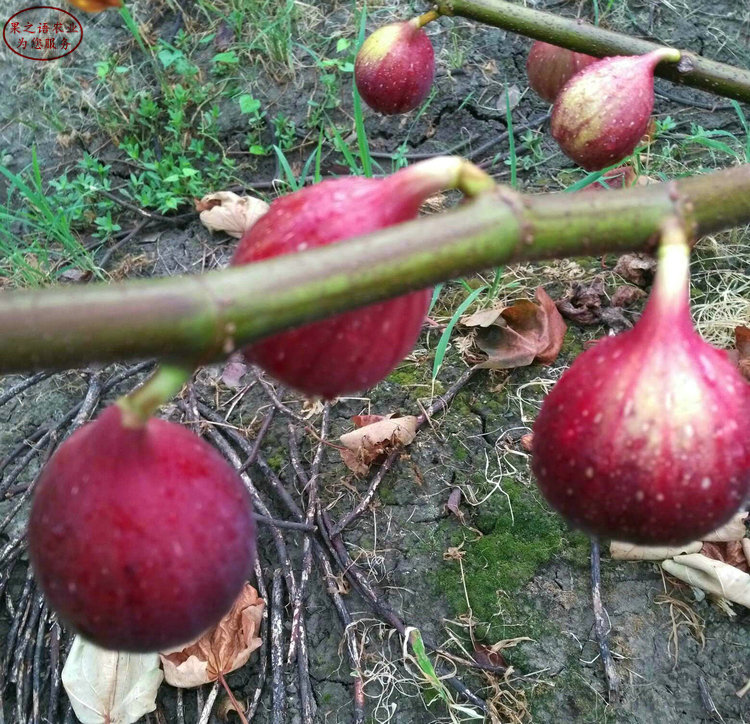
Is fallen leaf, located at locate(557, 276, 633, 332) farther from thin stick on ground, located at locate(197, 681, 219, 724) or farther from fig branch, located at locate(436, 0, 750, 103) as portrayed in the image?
thin stick on ground, located at locate(197, 681, 219, 724)

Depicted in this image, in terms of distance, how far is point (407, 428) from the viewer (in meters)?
1.82

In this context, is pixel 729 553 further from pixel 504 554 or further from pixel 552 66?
pixel 552 66

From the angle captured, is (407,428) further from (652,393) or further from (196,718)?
(652,393)

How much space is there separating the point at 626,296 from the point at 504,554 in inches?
32.3

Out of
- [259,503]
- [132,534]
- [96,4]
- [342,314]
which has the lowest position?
[259,503]

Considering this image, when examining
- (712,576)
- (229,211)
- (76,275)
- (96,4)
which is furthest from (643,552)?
(76,275)

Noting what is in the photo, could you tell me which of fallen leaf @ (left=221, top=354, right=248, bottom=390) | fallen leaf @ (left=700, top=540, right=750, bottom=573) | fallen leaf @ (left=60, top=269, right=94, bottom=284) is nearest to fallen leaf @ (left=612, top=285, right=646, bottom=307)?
fallen leaf @ (left=700, top=540, right=750, bottom=573)

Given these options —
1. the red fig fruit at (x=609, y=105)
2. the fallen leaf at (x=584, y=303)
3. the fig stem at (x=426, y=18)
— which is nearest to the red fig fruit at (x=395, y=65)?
the fig stem at (x=426, y=18)

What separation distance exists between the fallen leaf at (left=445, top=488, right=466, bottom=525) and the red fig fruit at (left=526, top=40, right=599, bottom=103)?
0.97 m

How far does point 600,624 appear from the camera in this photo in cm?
155

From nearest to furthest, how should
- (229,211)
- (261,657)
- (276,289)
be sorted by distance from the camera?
1. (276,289)
2. (261,657)
3. (229,211)

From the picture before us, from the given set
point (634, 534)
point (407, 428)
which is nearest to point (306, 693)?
point (407, 428)

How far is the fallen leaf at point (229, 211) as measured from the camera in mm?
2377

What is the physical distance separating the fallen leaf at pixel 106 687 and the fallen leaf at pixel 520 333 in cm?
112
